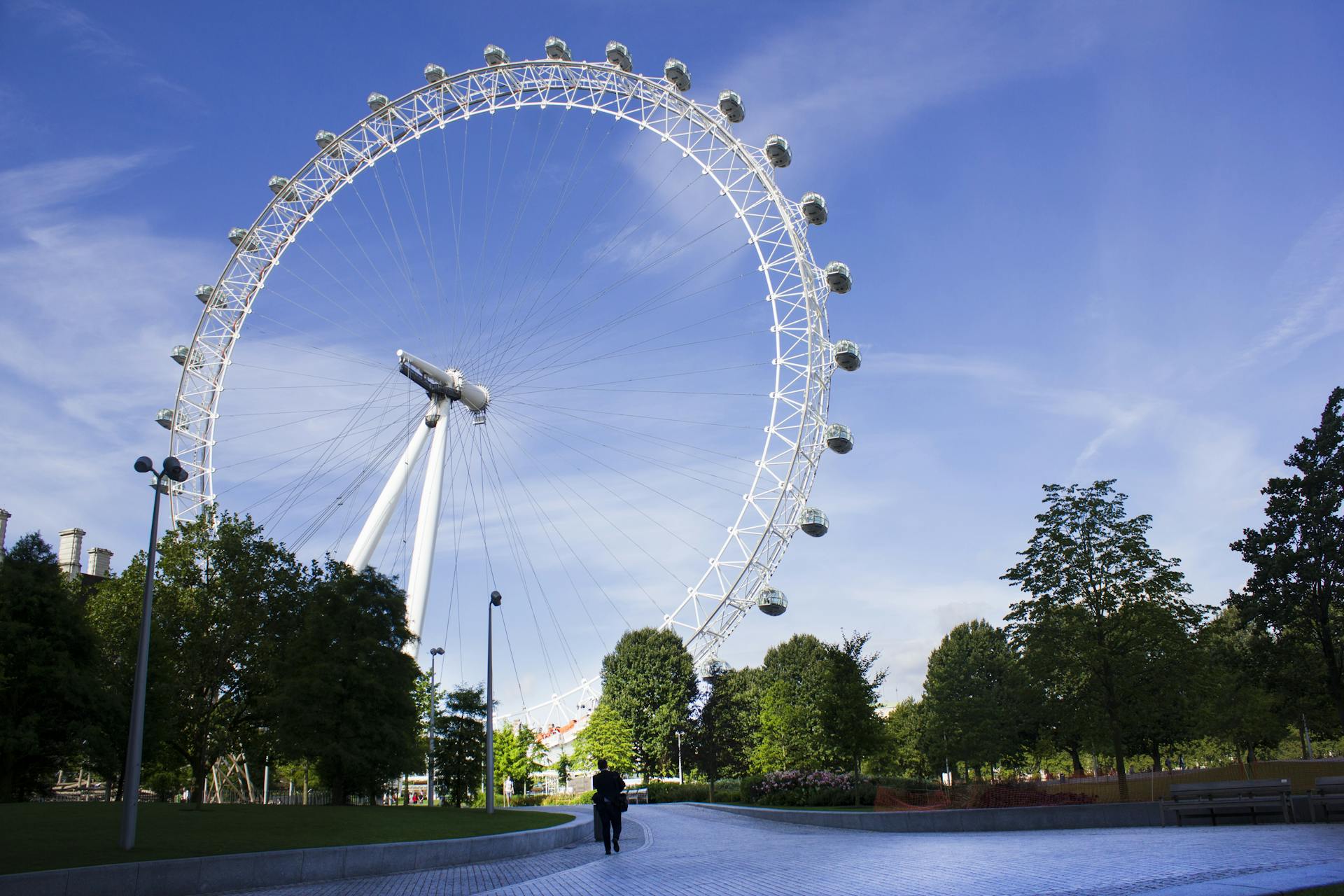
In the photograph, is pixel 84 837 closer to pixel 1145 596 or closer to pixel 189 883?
pixel 189 883

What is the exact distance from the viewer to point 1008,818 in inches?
1006

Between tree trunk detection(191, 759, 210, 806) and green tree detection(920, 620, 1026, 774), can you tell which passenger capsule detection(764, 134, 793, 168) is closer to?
green tree detection(920, 620, 1026, 774)

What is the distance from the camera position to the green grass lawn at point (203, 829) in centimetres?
1558

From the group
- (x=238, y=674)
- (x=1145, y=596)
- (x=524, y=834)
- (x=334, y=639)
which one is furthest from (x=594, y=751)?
(x=524, y=834)

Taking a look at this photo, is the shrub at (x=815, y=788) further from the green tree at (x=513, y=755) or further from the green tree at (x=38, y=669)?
the green tree at (x=513, y=755)

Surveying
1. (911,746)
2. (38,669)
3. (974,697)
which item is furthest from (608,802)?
(911,746)

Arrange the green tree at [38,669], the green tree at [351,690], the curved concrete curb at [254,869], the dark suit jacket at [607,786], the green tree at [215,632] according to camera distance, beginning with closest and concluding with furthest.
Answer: the curved concrete curb at [254,869] < the dark suit jacket at [607,786] < the green tree at [351,690] < the green tree at [38,669] < the green tree at [215,632]

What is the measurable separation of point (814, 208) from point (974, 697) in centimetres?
3310

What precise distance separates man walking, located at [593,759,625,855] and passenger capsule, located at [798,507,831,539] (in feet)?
78.3

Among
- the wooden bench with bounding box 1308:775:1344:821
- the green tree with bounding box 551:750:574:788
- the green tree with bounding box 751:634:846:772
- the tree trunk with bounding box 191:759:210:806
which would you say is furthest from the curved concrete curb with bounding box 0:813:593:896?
the green tree with bounding box 551:750:574:788

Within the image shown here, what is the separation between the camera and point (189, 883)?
14.4m

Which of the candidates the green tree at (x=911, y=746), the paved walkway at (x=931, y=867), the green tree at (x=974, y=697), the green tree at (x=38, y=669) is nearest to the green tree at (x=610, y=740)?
the green tree at (x=911, y=746)

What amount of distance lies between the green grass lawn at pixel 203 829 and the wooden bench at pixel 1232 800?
53.2 feet

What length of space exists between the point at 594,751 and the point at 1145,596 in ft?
155
